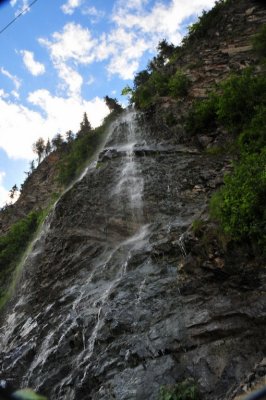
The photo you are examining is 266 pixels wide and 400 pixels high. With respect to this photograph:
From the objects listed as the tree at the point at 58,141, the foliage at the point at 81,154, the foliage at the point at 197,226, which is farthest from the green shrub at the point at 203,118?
the tree at the point at 58,141

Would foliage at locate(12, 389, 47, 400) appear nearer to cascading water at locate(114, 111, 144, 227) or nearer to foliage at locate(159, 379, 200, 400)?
foliage at locate(159, 379, 200, 400)

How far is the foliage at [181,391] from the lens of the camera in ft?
28.8

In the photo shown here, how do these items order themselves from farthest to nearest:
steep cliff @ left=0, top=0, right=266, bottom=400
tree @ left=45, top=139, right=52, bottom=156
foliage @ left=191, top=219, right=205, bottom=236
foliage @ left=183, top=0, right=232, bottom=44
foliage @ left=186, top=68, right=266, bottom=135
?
tree @ left=45, top=139, right=52, bottom=156
foliage @ left=183, top=0, right=232, bottom=44
foliage @ left=186, top=68, right=266, bottom=135
foliage @ left=191, top=219, right=205, bottom=236
steep cliff @ left=0, top=0, right=266, bottom=400

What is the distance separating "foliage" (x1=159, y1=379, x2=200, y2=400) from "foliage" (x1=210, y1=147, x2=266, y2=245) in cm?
434

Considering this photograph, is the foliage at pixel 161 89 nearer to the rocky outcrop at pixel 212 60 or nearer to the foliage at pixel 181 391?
the rocky outcrop at pixel 212 60

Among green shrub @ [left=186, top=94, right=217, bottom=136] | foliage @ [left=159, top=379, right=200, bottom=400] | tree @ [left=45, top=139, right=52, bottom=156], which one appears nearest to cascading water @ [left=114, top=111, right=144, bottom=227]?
green shrub @ [left=186, top=94, right=217, bottom=136]

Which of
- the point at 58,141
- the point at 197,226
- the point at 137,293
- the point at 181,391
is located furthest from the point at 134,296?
the point at 58,141

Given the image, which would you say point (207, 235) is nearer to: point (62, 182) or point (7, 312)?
point (7, 312)

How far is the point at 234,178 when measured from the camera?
46.2 ft

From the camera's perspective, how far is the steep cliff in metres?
10.0

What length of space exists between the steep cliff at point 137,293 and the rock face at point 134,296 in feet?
0.12

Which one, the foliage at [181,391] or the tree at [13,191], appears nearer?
the foliage at [181,391]

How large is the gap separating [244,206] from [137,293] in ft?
13.7

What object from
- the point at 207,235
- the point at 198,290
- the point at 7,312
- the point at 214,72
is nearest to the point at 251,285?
the point at 198,290
